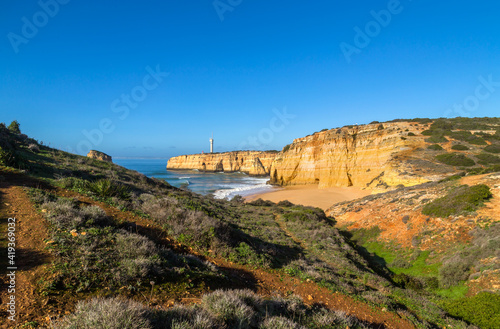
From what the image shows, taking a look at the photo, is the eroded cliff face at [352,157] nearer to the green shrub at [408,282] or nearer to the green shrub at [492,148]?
the green shrub at [492,148]

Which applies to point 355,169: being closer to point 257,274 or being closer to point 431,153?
point 431,153

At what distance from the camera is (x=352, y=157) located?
38.1 m

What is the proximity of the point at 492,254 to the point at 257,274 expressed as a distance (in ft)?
33.5

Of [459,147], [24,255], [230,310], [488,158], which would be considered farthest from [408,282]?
[459,147]

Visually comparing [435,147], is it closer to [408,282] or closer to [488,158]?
[488,158]

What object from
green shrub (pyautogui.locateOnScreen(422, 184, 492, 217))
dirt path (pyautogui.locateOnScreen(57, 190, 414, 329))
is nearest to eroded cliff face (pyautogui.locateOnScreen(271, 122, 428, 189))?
green shrub (pyautogui.locateOnScreen(422, 184, 492, 217))

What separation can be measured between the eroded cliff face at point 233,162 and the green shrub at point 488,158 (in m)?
60.5

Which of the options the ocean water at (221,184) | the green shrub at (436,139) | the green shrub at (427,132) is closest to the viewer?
the green shrub at (436,139)

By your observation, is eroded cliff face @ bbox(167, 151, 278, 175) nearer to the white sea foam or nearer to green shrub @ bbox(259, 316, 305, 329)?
the white sea foam

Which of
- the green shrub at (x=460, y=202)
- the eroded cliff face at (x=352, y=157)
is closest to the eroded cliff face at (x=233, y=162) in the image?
the eroded cliff face at (x=352, y=157)

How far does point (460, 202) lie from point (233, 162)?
264 feet

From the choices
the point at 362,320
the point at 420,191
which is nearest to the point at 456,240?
the point at 420,191

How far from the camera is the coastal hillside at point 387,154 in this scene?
86.9 feet

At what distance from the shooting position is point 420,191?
19094 mm
